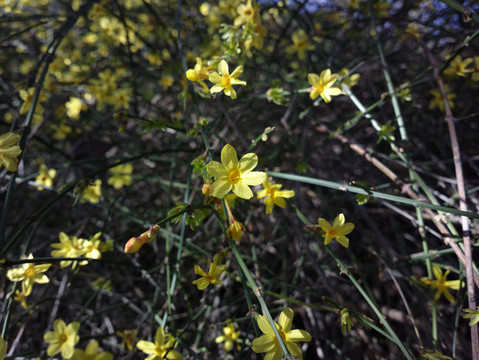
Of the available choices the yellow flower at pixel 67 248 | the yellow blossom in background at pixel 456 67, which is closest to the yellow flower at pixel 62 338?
the yellow flower at pixel 67 248

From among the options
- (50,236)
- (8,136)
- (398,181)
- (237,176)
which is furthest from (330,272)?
(50,236)

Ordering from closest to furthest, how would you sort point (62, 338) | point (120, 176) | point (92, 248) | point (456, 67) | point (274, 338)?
point (274, 338) < point (62, 338) < point (92, 248) < point (456, 67) < point (120, 176)

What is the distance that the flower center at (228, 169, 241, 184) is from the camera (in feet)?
3.43

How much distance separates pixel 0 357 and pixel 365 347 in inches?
76.6

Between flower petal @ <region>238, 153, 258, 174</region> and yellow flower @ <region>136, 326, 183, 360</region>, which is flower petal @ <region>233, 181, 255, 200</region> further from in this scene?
yellow flower @ <region>136, 326, 183, 360</region>

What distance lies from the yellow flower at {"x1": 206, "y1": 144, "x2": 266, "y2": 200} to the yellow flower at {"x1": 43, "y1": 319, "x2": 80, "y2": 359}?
→ 814 mm

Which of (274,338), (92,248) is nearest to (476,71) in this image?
(274,338)

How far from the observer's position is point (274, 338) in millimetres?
971

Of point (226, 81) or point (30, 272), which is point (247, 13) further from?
point (30, 272)

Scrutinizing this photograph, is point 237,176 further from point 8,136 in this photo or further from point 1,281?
point 1,281

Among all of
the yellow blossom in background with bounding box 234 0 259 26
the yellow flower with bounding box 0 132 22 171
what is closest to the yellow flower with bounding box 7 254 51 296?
the yellow flower with bounding box 0 132 22 171

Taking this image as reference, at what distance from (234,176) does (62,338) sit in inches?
38.3

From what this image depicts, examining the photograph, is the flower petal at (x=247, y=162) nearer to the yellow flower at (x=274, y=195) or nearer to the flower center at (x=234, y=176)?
the flower center at (x=234, y=176)

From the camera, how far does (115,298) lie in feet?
7.37
